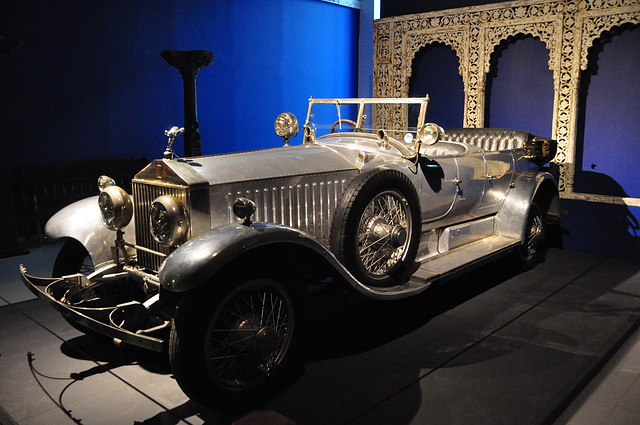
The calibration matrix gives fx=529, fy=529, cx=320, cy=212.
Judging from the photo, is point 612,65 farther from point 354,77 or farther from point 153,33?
point 153,33

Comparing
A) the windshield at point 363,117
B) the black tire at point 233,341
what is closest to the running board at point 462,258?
the windshield at point 363,117

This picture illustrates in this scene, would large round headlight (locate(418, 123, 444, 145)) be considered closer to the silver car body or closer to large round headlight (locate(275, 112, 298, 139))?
the silver car body

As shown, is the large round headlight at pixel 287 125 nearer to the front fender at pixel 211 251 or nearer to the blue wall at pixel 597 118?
the front fender at pixel 211 251

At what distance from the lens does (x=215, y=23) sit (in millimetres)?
7383

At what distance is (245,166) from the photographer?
132 inches

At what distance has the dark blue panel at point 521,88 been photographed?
6.70m

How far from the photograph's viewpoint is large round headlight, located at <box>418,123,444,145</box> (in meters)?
4.06

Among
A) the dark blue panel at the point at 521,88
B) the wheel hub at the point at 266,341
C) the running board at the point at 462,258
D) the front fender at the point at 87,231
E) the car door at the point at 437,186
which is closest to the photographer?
the wheel hub at the point at 266,341

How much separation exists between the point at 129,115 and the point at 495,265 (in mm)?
4813

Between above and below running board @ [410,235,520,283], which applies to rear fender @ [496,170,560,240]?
above

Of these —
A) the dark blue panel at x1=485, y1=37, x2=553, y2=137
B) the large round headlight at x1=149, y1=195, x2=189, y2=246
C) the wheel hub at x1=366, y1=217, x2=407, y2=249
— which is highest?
the dark blue panel at x1=485, y1=37, x2=553, y2=137

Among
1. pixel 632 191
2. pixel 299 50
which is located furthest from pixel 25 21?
pixel 632 191

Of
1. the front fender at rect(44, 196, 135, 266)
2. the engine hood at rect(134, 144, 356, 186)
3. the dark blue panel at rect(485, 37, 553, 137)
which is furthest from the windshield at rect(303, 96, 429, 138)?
the dark blue panel at rect(485, 37, 553, 137)

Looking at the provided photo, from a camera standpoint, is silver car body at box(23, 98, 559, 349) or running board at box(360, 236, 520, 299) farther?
running board at box(360, 236, 520, 299)
